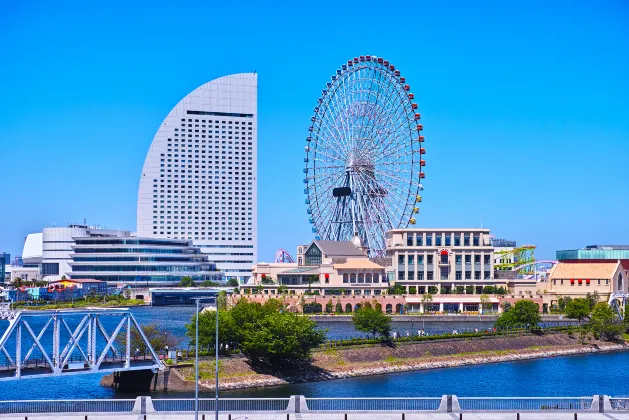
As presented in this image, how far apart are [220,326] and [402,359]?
54.3ft

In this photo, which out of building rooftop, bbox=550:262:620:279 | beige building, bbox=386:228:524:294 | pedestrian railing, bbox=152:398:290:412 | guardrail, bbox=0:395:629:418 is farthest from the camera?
beige building, bbox=386:228:524:294

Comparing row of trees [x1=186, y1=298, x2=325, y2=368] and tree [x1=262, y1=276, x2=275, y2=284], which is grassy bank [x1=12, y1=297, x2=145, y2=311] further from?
row of trees [x1=186, y1=298, x2=325, y2=368]

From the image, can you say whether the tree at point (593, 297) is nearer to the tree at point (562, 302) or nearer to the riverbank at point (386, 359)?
the tree at point (562, 302)

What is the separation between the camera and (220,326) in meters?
72.6

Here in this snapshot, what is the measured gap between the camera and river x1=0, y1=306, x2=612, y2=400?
209 ft

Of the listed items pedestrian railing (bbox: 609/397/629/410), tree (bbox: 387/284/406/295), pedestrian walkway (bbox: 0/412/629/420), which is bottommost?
pedestrian walkway (bbox: 0/412/629/420)

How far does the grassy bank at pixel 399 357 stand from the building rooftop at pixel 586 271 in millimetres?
44935

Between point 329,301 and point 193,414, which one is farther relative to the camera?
point 329,301

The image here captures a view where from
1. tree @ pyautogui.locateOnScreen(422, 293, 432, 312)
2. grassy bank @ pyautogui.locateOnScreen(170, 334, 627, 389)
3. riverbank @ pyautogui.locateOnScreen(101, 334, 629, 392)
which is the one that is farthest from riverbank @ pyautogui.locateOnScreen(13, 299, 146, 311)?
riverbank @ pyautogui.locateOnScreen(101, 334, 629, 392)

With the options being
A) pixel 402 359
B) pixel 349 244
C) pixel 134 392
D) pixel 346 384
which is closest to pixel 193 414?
pixel 134 392

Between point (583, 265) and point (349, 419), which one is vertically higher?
point (583, 265)

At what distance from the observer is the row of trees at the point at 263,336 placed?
68688mm

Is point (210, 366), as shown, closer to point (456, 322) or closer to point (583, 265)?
point (456, 322)

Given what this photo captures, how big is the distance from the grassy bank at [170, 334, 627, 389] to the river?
55.3 inches
